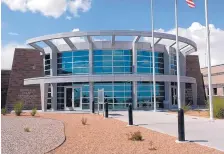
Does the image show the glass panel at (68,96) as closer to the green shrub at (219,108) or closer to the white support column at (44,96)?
the white support column at (44,96)

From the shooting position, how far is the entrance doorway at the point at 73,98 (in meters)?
33.4

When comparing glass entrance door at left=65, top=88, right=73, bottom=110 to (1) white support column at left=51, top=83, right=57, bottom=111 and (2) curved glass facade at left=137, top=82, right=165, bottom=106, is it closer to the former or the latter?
(1) white support column at left=51, top=83, right=57, bottom=111

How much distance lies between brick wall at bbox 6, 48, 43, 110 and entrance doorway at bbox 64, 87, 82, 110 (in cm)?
489

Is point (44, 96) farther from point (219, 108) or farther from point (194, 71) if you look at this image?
point (194, 71)

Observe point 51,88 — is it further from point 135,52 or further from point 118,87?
point 135,52

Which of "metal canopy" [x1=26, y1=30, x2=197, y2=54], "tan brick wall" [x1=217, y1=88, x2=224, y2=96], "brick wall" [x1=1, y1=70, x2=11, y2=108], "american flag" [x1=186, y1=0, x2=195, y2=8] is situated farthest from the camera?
"tan brick wall" [x1=217, y1=88, x2=224, y2=96]

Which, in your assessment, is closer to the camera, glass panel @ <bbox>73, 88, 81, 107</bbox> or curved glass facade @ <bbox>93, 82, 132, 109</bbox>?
curved glass facade @ <bbox>93, 82, 132, 109</bbox>

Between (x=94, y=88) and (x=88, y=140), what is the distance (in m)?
22.1

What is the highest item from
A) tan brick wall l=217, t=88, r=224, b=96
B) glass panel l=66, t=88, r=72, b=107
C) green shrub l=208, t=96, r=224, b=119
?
tan brick wall l=217, t=88, r=224, b=96

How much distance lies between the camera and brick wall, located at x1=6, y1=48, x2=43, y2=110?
121 feet

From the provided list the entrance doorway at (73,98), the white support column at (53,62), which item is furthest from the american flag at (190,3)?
the white support column at (53,62)

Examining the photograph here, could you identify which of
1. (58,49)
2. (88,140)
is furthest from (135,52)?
(88,140)

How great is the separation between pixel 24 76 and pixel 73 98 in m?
8.18

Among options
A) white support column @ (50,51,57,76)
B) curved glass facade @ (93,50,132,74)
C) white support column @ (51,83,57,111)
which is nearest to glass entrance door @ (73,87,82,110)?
white support column @ (51,83,57,111)
